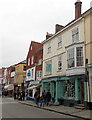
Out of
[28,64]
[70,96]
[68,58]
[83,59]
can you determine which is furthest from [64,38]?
[28,64]

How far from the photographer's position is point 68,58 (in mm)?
20766

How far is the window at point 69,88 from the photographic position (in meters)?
20.7

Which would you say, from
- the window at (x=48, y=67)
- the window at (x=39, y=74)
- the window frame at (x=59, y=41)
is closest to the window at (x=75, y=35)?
the window frame at (x=59, y=41)

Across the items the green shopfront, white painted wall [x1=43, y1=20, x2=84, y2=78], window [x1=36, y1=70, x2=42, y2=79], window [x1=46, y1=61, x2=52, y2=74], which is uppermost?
white painted wall [x1=43, y1=20, x2=84, y2=78]

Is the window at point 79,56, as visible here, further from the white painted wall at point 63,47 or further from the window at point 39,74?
the window at point 39,74

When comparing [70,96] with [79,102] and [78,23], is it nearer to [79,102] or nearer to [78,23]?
[79,102]

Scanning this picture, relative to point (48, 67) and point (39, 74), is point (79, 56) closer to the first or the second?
point (48, 67)

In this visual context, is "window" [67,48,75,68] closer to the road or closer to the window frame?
the window frame

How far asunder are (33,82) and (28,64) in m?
5.82

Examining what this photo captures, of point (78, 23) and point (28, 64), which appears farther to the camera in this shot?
point (28, 64)

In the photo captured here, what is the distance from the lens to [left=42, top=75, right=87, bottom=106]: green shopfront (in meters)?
19.0

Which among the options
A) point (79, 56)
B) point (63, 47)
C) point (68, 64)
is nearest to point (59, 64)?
point (63, 47)

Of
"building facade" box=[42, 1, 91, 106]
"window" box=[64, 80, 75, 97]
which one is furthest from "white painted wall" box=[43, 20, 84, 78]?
"window" box=[64, 80, 75, 97]

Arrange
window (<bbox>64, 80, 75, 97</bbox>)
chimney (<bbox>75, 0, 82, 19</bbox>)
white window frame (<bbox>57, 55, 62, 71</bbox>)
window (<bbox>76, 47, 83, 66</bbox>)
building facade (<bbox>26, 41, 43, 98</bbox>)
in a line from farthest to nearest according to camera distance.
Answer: building facade (<bbox>26, 41, 43, 98</bbox>), white window frame (<bbox>57, 55, 62, 71</bbox>), chimney (<bbox>75, 0, 82, 19</bbox>), window (<bbox>64, 80, 75, 97</bbox>), window (<bbox>76, 47, 83, 66</bbox>)
